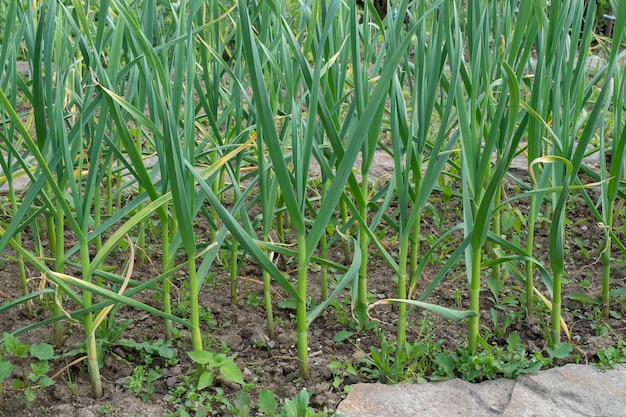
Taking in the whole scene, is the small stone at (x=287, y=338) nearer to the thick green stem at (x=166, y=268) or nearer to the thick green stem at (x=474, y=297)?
the thick green stem at (x=166, y=268)

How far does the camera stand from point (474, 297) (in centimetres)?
170

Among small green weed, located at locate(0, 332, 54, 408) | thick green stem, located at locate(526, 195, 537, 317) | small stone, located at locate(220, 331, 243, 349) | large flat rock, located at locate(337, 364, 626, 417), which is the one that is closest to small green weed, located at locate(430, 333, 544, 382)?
large flat rock, located at locate(337, 364, 626, 417)

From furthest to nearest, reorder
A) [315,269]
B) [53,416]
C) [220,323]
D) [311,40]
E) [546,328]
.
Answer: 1. [315,269]
2. [220,323]
3. [546,328]
4. [311,40]
5. [53,416]

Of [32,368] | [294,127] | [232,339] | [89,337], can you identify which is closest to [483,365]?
[232,339]

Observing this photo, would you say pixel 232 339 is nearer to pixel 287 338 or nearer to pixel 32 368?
pixel 287 338

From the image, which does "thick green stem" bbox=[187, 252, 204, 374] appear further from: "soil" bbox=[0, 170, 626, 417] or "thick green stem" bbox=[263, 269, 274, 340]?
"thick green stem" bbox=[263, 269, 274, 340]

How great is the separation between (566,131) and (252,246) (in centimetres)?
72

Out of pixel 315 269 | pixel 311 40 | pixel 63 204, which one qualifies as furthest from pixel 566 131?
pixel 63 204

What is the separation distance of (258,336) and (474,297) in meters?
0.53

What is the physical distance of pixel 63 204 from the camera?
55.9 inches

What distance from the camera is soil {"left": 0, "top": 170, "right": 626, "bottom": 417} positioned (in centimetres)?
163

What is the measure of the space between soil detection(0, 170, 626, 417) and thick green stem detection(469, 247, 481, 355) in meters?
0.10

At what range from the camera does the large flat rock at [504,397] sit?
1589 millimetres

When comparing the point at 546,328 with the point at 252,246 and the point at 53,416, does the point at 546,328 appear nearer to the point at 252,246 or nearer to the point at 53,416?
the point at 252,246
